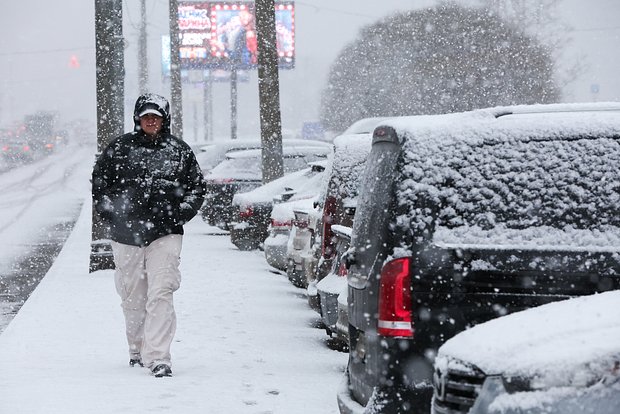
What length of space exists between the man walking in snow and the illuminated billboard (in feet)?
157

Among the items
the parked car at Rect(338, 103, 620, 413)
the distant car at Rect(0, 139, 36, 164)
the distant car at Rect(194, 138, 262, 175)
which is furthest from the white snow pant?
the distant car at Rect(0, 139, 36, 164)

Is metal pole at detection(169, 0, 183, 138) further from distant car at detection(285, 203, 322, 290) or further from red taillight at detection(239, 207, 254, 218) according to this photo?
distant car at detection(285, 203, 322, 290)

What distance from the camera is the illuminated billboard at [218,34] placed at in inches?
2200

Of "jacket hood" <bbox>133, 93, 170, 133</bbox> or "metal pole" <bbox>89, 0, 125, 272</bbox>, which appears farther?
"metal pole" <bbox>89, 0, 125, 272</bbox>

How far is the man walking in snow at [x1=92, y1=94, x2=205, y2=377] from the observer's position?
775cm

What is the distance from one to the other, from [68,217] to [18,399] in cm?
1972

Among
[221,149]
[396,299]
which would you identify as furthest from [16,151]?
[396,299]

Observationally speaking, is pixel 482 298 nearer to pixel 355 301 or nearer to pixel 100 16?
pixel 355 301

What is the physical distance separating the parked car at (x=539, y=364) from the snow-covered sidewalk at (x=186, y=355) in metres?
3.12

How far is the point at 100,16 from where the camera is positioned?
1483 cm

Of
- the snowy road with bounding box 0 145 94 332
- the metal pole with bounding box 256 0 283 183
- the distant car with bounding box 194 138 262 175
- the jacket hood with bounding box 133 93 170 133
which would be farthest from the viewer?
the distant car with bounding box 194 138 262 175

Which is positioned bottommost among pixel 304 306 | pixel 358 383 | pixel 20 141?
pixel 20 141

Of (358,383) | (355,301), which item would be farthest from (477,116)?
(358,383)

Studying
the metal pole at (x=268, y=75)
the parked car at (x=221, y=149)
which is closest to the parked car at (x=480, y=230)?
the metal pole at (x=268, y=75)
